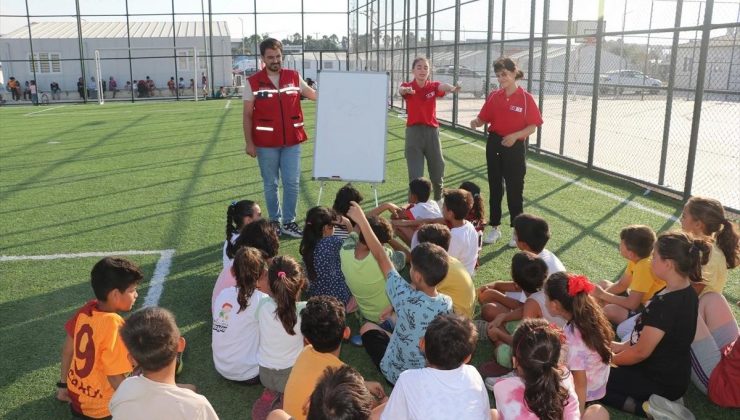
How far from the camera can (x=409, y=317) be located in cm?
347

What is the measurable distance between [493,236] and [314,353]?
4177mm

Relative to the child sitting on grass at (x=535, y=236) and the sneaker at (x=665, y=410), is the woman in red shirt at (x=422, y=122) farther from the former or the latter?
the sneaker at (x=665, y=410)

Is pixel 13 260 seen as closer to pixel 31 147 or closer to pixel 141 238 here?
pixel 141 238

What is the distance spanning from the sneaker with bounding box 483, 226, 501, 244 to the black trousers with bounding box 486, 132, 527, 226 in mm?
79

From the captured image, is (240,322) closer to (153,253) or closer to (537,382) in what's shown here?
(537,382)

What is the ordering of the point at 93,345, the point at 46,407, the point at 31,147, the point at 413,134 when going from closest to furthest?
the point at 93,345 → the point at 46,407 → the point at 413,134 → the point at 31,147

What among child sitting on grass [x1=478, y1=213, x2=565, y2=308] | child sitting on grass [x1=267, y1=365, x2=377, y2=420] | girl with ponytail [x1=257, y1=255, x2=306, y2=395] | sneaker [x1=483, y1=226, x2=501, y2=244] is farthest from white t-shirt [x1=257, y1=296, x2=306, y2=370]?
sneaker [x1=483, y1=226, x2=501, y2=244]

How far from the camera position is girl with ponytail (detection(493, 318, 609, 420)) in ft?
8.25

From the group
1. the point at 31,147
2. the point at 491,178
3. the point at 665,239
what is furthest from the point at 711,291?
the point at 31,147

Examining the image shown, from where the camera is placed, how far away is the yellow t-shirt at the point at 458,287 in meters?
4.04

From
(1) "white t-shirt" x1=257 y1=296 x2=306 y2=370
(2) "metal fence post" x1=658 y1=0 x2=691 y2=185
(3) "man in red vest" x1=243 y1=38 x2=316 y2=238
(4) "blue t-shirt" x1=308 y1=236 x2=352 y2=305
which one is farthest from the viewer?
(2) "metal fence post" x1=658 y1=0 x2=691 y2=185

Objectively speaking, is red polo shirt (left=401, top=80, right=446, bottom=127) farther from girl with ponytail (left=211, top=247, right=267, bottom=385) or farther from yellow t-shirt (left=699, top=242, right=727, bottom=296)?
girl with ponytail (left=211, top=247, right=267, bottom=385)

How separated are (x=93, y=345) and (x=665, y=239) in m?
3.24

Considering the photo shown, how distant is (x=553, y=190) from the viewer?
9.36 meters
